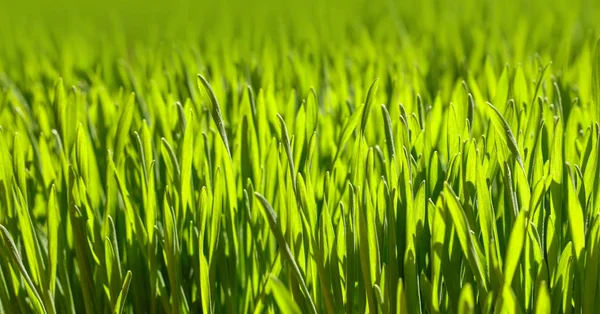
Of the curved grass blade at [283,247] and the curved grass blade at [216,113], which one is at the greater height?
the curved grass blade at [216,113]

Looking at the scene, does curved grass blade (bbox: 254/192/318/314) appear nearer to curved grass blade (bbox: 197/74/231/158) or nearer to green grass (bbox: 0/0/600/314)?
green grass (bbox: 0/0/600/314)

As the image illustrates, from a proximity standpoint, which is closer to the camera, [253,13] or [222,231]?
[222,231]

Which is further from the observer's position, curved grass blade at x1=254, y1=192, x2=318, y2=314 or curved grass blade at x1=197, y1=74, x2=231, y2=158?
curved grass blade at x1=197, y1=74, x2=231, y2=158

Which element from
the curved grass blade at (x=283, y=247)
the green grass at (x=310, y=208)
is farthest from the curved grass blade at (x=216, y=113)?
the curved grass blade at (x=283, y=247)

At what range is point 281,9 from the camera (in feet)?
10.8

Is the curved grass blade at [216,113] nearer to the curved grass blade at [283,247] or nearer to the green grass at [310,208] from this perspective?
the green grass at [310,208]

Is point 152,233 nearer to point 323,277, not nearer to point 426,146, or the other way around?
point 323,277

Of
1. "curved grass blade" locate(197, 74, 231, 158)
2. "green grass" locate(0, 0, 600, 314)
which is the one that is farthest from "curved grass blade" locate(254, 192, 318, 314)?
"curved grass blade" locate(197, 74, 231, 158)

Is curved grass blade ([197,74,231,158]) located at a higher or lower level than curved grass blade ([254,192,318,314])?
higher

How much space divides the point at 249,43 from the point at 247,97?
120 centimetres

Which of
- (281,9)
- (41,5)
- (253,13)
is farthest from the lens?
(41,5)

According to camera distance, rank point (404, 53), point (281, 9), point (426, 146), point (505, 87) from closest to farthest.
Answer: point (426, 146) < point (505, 87) < point (404, 53) < point (281, 9)

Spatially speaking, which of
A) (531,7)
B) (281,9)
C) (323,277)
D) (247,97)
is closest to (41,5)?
(281,9)

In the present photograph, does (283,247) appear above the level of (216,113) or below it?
below
